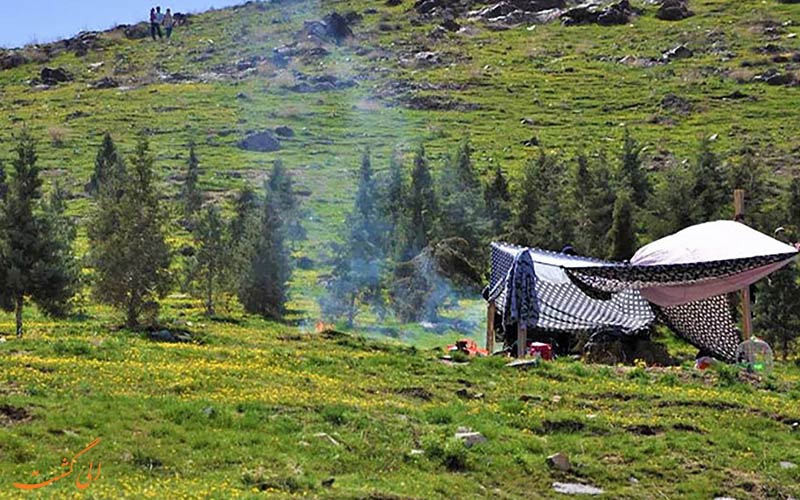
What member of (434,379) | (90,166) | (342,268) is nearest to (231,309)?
(342,268)

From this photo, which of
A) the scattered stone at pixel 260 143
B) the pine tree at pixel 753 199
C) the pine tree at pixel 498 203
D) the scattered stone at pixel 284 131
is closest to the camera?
the pine tree at pixel 753 199

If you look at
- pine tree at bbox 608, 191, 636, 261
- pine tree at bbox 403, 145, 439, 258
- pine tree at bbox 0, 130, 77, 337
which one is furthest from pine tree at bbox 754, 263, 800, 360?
pine tree at bbox 0, 130, 77, 337

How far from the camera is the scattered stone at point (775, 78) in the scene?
444 feet

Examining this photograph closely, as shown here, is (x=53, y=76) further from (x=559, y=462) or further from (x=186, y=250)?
(x=559, y=462)

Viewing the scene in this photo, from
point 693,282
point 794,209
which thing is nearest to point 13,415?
point 693,282

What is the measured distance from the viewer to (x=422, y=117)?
438 feet

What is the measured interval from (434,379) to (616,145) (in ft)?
298

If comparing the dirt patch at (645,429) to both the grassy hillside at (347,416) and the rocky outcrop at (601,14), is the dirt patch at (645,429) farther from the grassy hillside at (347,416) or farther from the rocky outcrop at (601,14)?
the rocky outcrop at (601,14)

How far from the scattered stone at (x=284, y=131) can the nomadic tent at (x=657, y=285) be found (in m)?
90.9

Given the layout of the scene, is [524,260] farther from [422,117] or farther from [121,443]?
[422,117]

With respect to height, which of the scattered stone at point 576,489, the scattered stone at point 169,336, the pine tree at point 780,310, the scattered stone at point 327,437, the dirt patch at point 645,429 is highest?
the scattered stone at point 327,437

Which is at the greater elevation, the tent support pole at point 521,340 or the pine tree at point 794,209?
the tent support pole at point 521,340

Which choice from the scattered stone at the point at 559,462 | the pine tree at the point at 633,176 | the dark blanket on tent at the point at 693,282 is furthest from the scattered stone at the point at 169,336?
the pine tree at the point at 633,176

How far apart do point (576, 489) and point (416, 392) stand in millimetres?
6630
